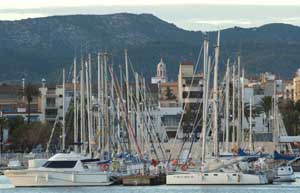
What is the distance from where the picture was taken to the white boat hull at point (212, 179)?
2781 inches

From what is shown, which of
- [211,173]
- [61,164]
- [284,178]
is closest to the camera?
[211,173]

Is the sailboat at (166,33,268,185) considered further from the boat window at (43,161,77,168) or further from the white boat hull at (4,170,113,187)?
the boat window at (43,161,77,168)

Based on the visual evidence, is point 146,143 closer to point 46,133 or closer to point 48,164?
point 48,164

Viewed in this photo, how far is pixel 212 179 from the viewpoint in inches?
2795

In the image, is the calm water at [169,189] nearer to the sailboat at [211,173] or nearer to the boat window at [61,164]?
the sailboat at [211,173]

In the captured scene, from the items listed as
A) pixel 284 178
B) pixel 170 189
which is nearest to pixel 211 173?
pixel 170 189

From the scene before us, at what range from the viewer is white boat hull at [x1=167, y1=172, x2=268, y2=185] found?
70.6 m

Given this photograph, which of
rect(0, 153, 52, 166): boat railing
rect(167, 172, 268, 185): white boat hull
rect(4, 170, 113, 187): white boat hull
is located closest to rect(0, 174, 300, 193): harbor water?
rect(167, 172, 268, 185): white boat hull

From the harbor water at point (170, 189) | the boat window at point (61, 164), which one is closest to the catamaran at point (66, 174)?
the boat window at point (61, 164)

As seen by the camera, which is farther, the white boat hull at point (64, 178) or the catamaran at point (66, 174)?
the white boat hull at point (64, 178)

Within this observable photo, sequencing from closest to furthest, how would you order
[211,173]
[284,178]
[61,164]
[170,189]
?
[170,189] → [211,173] → [61,164] → [284,178]

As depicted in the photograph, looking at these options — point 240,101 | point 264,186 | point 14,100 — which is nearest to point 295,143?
point 240,101

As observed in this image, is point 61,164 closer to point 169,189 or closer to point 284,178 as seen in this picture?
point 169,189

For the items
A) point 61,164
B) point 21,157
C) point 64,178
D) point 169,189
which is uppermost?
point 61,164
